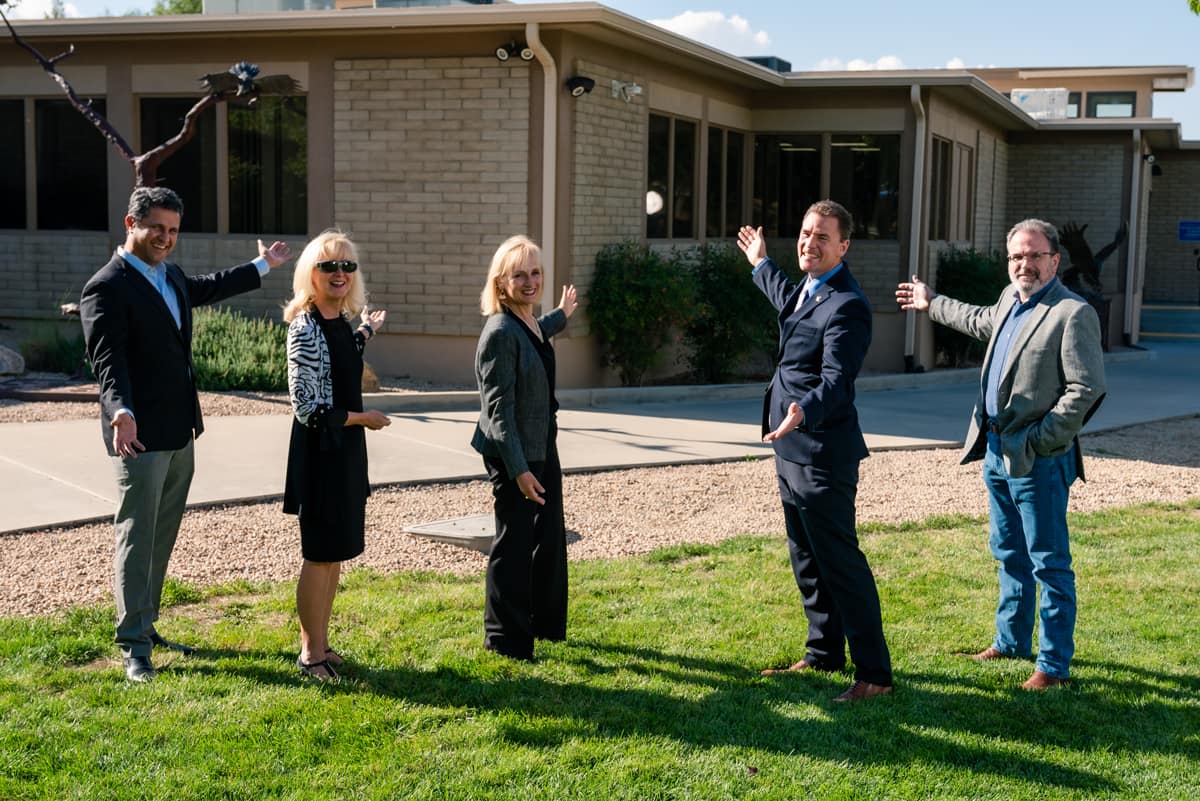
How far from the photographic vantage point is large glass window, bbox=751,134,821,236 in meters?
18.0

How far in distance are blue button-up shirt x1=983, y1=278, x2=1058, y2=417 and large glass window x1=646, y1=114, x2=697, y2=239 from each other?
32.2 ft

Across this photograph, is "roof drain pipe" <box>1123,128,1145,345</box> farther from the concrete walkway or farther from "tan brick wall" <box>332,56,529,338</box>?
"tan brick wall" <box>332,56,529,338</box>

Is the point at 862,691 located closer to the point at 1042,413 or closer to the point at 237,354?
the point at 1042,413

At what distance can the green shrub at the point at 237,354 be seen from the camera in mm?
12523

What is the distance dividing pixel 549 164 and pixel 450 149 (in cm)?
112

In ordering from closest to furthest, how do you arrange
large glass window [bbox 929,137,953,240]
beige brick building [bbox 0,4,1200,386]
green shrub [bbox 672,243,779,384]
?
beige brick building [bbox 0,4,1200,386], green shrub [bbox 672,243,779,384], large glass window [bbox 929,137,953,240]

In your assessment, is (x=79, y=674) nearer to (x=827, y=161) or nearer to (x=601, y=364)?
(x=601, y=364)

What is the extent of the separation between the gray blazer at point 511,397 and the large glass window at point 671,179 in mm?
9906

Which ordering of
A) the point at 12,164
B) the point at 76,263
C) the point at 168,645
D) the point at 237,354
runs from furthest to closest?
the point at 12,164
the point at 76,263
the point at 237,354
the point at 168,645

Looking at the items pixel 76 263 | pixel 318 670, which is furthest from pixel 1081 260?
pixel 318 670

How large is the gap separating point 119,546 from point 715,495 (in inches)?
183

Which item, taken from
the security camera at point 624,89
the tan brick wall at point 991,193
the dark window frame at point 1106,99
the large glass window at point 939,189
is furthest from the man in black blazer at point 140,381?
the dark window frame at point 1106,99

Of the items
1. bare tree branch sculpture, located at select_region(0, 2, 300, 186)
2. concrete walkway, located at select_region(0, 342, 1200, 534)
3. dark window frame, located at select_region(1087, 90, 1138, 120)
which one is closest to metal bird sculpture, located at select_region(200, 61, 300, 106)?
bare tree branch sculpture, located at select_region(0, 2, 300, 186)

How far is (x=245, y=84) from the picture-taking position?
40.4ft
